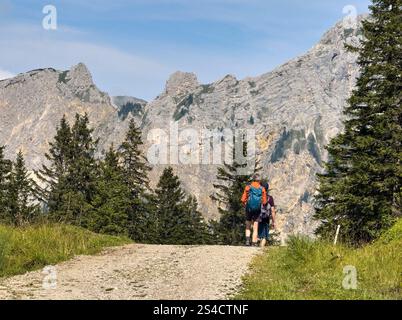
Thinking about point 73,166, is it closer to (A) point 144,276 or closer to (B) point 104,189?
(B) point 104,189

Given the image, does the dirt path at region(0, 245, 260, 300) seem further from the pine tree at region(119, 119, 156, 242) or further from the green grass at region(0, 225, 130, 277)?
the pine tree at region(119, 119, 156, 242)

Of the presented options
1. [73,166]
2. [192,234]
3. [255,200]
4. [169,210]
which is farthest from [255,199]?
[192,234]

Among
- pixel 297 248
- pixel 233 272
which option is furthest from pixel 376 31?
pixel 233 272

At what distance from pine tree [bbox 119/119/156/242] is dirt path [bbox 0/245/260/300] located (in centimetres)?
3670

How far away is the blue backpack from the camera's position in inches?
593

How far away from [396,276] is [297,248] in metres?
2.35

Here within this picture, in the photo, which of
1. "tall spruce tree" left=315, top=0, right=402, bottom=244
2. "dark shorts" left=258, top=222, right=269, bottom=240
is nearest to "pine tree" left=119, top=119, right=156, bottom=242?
"tall spruce tree" left=315, top=0, right=402, bottom=244

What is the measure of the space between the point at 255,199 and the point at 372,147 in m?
9.75

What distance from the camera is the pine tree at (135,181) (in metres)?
49.6

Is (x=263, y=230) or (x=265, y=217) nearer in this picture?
(x=265, y=217)

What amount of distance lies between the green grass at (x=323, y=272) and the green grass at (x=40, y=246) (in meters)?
4.30

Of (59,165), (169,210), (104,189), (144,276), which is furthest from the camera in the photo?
(169,210)

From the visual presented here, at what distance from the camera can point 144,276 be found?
977 cm
